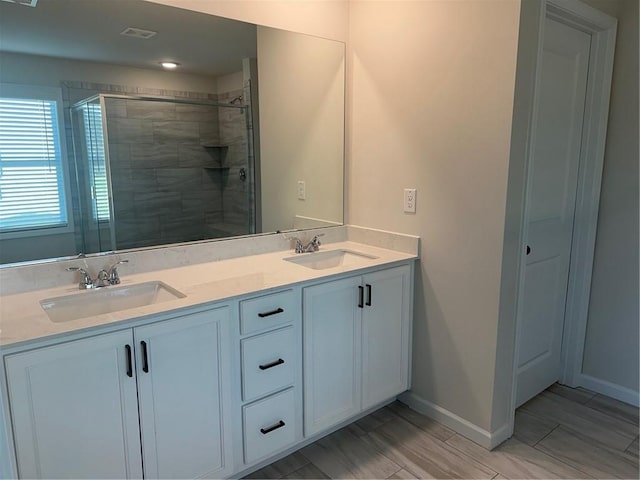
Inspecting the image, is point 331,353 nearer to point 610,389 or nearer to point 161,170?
point 161,170

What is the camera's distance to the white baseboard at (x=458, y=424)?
213 cm

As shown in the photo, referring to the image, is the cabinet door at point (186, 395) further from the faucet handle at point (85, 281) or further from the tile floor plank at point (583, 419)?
the tile floor plank at point (583, 419)

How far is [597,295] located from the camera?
2607 millimetres

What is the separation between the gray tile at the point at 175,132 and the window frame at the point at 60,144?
1.20 feet

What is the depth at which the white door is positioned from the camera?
2254mm

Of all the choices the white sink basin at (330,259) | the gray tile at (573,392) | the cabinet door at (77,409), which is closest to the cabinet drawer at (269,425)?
the cabinet door at (77,409)

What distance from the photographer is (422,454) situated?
2.10 metres

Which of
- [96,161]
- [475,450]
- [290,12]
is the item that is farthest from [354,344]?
[290,12]

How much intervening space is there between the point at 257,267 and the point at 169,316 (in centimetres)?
63

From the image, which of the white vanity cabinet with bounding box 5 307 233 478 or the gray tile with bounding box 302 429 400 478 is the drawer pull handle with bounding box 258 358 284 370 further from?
the gray tile with bounding box 302 429 400 478

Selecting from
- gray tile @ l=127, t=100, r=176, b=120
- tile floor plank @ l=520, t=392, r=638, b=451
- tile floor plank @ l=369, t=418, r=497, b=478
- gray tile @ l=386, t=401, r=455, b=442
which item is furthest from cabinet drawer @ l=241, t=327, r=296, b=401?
tile floor plank @ l=520, t=392, r=638, b=451

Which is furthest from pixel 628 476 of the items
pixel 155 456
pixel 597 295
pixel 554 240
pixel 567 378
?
pixel 155 456

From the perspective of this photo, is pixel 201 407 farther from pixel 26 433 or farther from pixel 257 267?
pixel 257 267

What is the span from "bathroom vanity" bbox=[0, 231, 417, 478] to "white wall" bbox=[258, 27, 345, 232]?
34 centimetres
